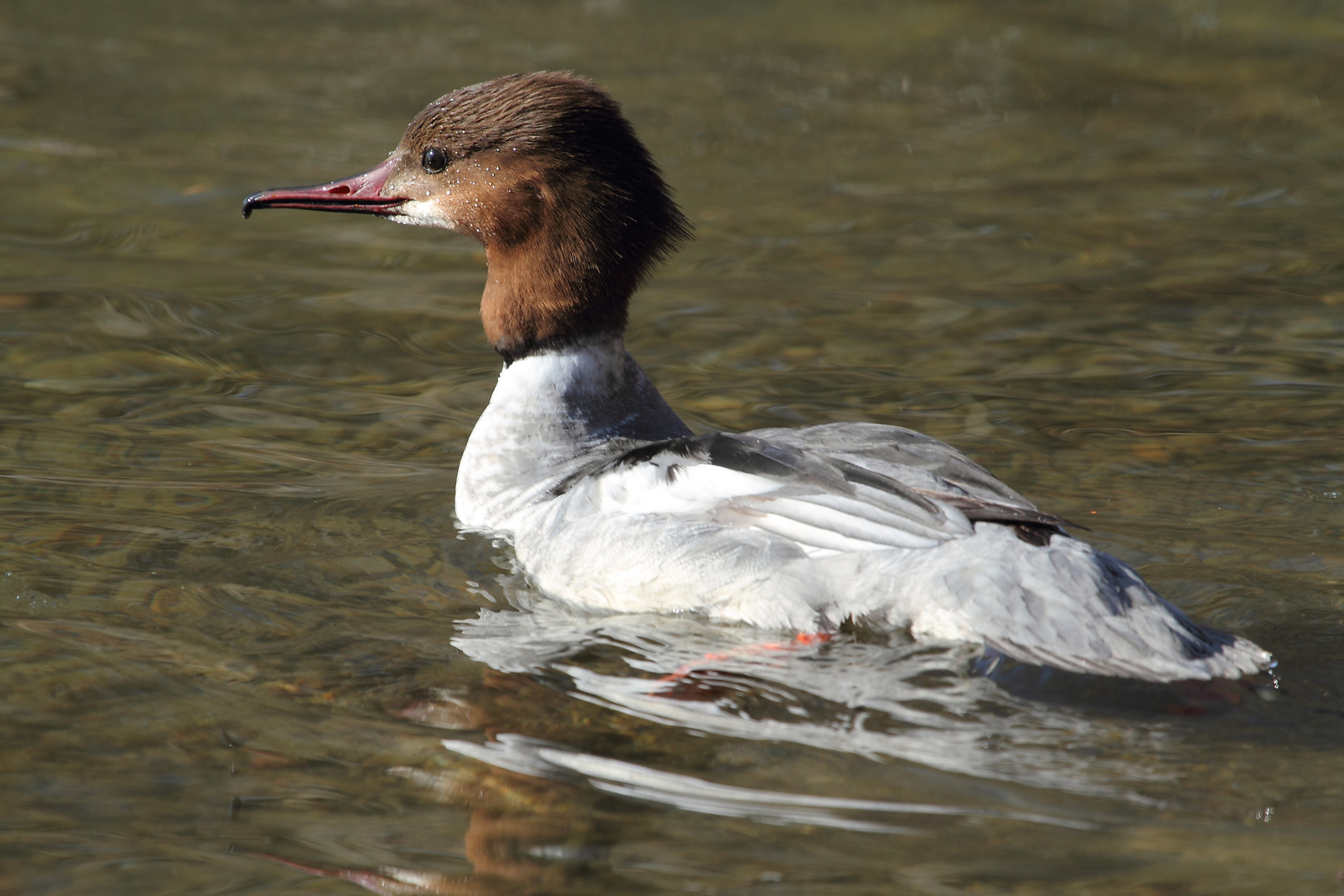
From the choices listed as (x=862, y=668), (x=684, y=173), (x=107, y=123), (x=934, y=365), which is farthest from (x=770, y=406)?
(x=107, y=123)

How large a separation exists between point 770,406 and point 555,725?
3043 millimetres

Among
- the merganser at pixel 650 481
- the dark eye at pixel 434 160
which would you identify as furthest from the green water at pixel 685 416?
the dark eye at pixel 434 160

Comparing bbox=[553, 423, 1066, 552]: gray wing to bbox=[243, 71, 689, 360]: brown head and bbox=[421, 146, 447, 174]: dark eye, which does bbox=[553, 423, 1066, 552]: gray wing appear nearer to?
bbox=[243, 71, 689, 360]: brown head

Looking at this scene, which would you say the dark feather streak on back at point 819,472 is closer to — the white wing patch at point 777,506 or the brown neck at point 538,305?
the white wing patch at point 777,506

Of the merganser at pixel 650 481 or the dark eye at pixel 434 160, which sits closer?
the merganser at pixel 650 481

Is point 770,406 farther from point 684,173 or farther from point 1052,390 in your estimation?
point 684,173

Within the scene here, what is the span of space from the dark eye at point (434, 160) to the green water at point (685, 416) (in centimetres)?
120

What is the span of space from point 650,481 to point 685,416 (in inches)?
83.0

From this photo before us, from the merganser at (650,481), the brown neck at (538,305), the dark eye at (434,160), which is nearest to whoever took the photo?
the merganser at (650,481)

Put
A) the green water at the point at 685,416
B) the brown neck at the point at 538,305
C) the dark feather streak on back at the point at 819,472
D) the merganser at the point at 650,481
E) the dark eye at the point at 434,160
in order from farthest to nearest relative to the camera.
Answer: the dark eye at the point at 434,160 → the brown neck at the point at 538,305 → the dark feather streak on back at the point at 819,472 → the merganser at the point at 650,481 → the green water at the point at 685,416

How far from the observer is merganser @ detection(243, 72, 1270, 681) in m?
4.06

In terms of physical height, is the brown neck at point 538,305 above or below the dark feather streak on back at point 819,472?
above

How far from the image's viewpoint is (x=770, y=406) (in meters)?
6.81

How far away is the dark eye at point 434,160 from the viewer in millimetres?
5520
